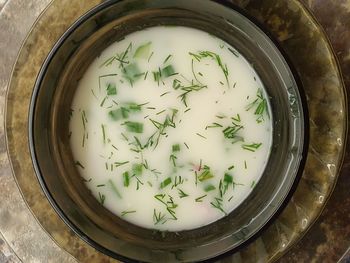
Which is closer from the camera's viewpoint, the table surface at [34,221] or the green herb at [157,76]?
the green herb at [157,76]

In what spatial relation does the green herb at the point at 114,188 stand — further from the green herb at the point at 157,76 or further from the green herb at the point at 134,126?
the green herb at the point at 157,76

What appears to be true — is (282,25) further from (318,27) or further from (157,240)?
(157,240)

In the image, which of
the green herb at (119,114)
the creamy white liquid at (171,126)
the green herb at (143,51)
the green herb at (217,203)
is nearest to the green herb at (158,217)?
the creamy white liquid at (171,126)

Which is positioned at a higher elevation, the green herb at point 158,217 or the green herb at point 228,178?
the green herb at point 228,178

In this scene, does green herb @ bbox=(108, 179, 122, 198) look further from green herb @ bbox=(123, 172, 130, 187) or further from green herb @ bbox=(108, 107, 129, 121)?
green herb @ bbox=(108, 107, 129, 121)

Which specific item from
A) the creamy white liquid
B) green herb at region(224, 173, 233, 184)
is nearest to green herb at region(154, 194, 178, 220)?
the creamy white liquid

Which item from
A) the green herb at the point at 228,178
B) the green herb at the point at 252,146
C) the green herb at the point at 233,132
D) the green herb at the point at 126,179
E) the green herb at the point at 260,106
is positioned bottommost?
the green herb at the point at 228,178

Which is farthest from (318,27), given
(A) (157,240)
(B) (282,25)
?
(A) (157,240)
